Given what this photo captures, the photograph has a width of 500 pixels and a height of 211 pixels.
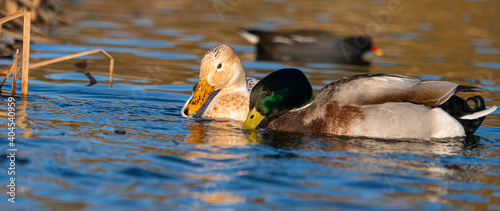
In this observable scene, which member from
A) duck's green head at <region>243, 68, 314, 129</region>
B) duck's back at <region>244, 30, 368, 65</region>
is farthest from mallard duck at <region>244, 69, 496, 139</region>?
duck's back at <region>244, 30, 368, 65</region>

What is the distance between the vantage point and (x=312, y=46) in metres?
14.8

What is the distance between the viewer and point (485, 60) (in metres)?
14.2

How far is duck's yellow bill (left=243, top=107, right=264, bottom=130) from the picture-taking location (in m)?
7.29

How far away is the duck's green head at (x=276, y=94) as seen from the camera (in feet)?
23.8

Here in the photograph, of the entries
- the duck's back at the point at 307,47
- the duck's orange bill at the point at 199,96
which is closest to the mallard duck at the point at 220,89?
the duck's orange bill at the point at 199,96

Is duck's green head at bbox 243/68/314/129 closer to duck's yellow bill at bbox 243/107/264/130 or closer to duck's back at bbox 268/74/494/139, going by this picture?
duck's yellow bill at bbox 243/107/264/130

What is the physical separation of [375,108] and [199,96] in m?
1.97

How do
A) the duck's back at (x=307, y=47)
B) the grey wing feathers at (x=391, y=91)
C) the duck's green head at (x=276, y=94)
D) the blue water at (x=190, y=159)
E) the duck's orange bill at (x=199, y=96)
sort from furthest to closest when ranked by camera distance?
the duck's back at (x=307, y=47) → the duck's orange bill at (x=199, y=96) → the duck's green head at (x=276, y=94) → the grey wing feathers at (x=391, y=91) → the blue water at (x=190, y=159)

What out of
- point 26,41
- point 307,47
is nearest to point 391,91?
point 26,41

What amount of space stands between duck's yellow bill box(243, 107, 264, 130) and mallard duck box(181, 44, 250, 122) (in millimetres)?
595

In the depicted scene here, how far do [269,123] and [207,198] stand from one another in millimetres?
2828

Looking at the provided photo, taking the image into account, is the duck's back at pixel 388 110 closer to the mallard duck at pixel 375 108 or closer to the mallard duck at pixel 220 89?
the mallard duck at pixel 375 108

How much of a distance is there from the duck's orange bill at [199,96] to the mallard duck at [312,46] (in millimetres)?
6864

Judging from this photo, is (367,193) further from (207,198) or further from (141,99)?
(141,99)
